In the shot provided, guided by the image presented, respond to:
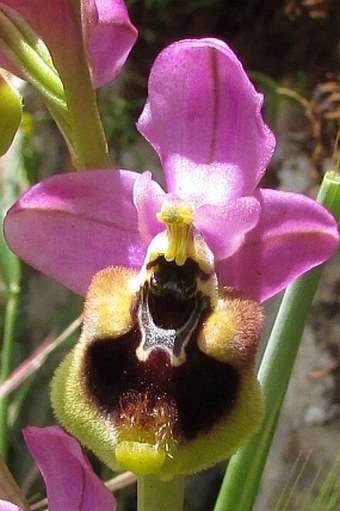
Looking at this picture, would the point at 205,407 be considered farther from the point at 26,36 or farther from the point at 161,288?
the point at 26,36

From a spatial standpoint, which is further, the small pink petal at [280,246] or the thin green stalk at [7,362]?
the thin green stalk at [7,362]

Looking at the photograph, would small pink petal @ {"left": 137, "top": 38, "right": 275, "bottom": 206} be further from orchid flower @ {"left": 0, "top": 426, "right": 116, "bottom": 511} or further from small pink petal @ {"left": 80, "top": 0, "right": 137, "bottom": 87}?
orchid flower @ {"left": 0, "top": 426, "right": 116, "bottom": 511}

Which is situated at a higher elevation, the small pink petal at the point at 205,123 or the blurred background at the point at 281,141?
the small pink petal at the point at 205,123

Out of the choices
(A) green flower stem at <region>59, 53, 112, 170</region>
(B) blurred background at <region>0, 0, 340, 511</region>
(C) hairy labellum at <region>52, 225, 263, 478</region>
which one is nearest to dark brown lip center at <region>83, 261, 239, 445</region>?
(C) hairy labellum at <region>52, 225, 263, 478</region>

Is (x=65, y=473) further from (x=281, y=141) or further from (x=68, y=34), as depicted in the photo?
(x=281, y=141)

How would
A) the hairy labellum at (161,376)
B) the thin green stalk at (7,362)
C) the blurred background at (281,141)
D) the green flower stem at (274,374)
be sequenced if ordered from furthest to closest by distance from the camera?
1. the blurred background at (281,141)
2. the thin green stalk at (7,362)
3. the green flower stem at (274,374)
4. the hairy labellum at (161,376)

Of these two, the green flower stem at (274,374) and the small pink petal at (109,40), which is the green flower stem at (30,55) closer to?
the small pink petal at (109,40)

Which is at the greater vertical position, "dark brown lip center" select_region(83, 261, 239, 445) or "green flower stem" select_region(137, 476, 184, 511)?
"dark brown lip center" select_region(83, 261, 239, 445)

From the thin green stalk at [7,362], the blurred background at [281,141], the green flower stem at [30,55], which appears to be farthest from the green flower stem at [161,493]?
the blurred background at [281,141]

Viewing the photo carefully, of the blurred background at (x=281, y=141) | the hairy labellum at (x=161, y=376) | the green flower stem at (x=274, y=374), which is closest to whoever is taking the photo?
the hairy labellum at (x=161, y=376)

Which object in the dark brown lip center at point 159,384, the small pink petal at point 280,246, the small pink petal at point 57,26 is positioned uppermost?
the small pink petal at point 57,26

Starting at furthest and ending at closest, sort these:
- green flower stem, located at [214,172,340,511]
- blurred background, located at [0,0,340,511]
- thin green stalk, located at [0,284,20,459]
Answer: blurred background, located at [0,0,340,511]
thin green stalk, located at [0,284,20,459]
green flower stem, located at [214,172,340,511]
